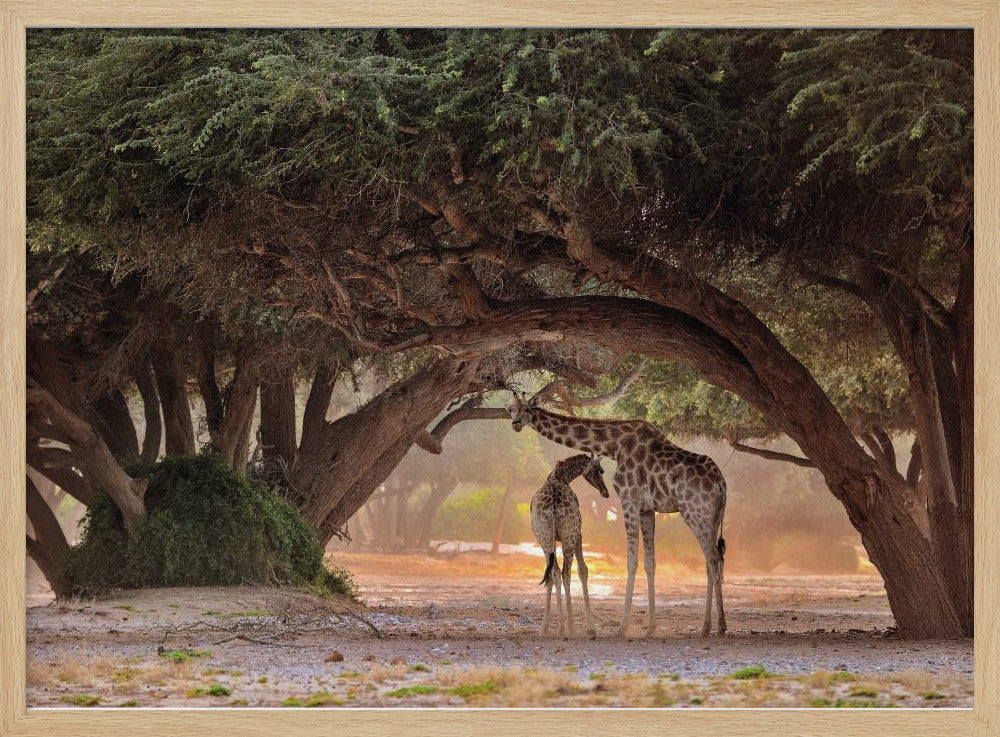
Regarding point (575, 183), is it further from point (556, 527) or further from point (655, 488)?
point (556, 527)

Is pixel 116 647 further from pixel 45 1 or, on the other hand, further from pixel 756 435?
pixel 756 435

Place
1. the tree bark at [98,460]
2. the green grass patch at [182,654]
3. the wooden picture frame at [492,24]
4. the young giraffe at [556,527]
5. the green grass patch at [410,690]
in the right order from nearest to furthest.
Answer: the wooden picture frame at [492,24] → the green grass patch at [410,690] → the green grass patch at [182,654] → the young giraffe at [556,527] → the tree bark at [98,460]

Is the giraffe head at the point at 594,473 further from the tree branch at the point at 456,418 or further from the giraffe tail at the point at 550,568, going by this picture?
the tree branch at the point at 456,418

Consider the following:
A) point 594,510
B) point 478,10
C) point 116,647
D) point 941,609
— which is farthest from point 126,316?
point 594,510

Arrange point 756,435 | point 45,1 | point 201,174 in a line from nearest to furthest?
1. point 45,1
2. point 201,174
3. point 756,435

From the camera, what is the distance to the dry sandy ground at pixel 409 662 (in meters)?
6.74

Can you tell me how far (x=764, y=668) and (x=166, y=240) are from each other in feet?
17.1

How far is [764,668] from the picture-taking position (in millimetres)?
7578

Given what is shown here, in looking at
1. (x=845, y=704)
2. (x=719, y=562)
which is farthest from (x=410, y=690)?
(x=719, y=562)

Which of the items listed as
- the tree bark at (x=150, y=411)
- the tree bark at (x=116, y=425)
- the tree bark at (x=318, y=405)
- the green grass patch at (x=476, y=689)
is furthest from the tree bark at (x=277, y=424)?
the green grass patch at (x=476, y=689)

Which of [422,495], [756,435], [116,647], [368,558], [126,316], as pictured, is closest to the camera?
[116,647]

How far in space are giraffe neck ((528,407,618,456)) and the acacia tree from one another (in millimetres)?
1247

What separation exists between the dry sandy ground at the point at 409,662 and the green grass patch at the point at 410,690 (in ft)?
0.03

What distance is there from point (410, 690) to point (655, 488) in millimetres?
4086
